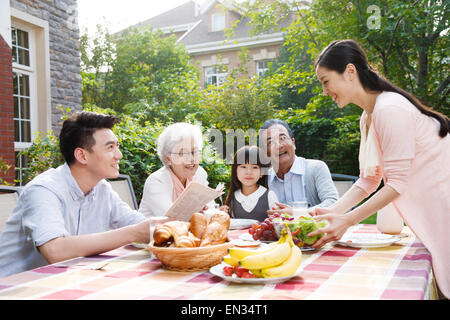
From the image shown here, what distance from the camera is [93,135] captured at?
2.40 meters

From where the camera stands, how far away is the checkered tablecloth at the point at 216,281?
4.23ft

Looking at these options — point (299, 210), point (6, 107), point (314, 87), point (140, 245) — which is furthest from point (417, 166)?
point (314, 87)

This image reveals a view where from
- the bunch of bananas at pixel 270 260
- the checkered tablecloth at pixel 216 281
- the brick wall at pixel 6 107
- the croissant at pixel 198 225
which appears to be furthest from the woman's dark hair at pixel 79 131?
the brick wall at pixel 6 107

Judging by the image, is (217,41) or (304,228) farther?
(217,41)

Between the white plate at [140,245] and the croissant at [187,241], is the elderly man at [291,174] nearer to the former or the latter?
the white plate at [140,245]

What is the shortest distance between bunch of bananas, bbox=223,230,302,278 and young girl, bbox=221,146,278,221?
1915mm

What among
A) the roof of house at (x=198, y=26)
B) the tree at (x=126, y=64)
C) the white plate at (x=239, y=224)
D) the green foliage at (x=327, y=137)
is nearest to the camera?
the white plate at (x=239, y=224)

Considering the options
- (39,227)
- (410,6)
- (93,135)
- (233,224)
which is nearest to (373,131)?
(233,224)

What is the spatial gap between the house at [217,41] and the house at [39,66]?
40.7ft

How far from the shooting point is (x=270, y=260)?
141 cm

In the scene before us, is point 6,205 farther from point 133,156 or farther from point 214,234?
point 133,156

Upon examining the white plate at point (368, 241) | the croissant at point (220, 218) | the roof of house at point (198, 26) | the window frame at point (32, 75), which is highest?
the roof of house at point (198, 26)

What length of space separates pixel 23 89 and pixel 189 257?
22.6 ft

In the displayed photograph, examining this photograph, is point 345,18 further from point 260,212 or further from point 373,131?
point 373,131
